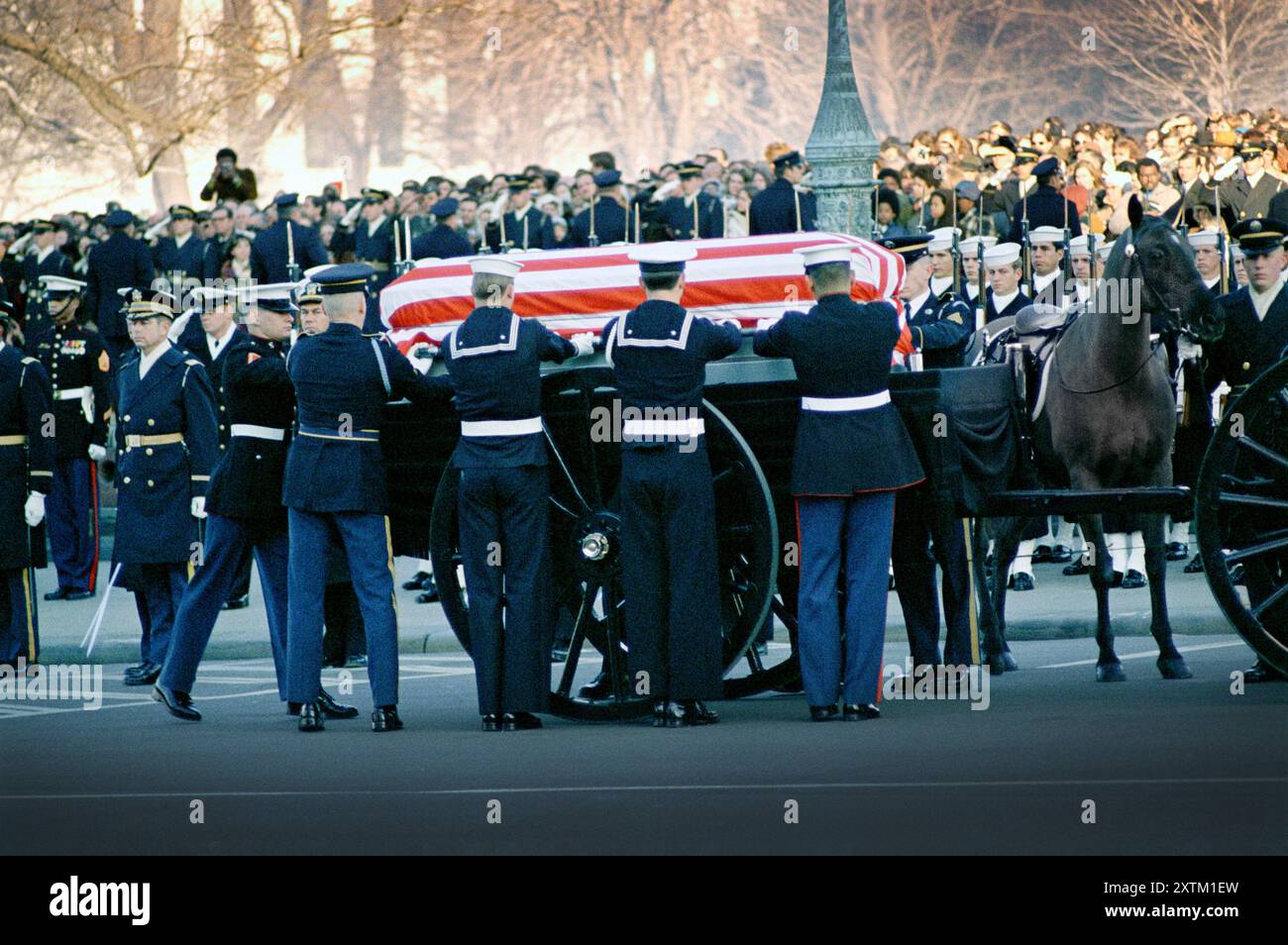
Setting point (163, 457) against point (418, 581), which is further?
point (418, 581)

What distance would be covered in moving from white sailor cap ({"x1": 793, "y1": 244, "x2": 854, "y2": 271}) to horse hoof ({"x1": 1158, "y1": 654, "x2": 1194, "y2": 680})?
7.85 feet

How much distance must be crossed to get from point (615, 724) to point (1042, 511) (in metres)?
1.93

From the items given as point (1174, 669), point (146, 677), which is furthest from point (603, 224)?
point (1174, 669)

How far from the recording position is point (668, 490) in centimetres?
845

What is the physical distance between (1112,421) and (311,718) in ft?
12.2

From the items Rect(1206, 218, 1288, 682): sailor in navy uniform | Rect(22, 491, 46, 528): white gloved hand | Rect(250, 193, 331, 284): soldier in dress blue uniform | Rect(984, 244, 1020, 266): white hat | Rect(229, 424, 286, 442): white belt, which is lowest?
Rect(22, 491, 46, 528): white gloved hand

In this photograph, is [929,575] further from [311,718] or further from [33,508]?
[33,508]

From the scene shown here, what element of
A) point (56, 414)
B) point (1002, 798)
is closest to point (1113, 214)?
point (56, 414)

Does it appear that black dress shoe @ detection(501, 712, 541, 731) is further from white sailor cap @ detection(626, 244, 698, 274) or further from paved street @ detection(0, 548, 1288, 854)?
white sailor cap @ detection(626, 244, 698, 274)

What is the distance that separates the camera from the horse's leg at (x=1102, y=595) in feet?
31.5

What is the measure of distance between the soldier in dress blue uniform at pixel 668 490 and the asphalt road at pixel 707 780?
0.98 feet

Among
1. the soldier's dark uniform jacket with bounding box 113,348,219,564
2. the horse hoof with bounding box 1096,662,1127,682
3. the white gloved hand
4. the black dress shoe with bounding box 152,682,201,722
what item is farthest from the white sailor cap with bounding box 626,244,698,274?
the white gloved hand

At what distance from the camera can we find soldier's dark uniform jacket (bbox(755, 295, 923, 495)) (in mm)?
8383

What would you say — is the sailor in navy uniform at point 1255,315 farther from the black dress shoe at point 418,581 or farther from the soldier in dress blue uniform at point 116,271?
Answer: the soldier in dress blue uniform at point 116,271
